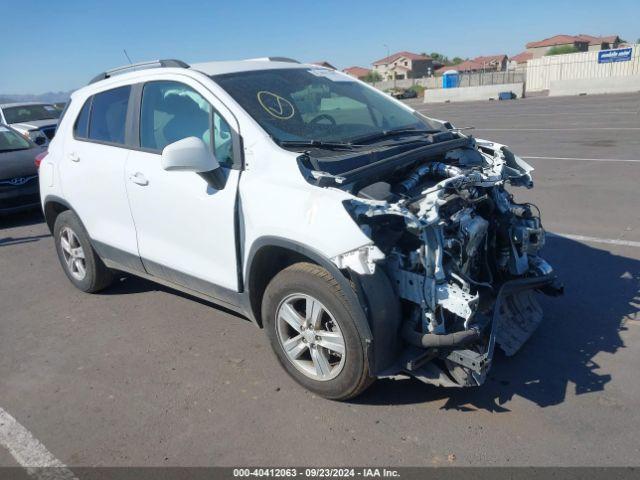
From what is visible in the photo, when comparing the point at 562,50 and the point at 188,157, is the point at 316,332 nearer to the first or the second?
the point at 188,157

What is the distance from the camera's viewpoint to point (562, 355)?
3.75 m

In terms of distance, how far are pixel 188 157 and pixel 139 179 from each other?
3.26 ft

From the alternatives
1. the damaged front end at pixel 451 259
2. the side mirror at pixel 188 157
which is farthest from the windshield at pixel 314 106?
the damaged front end at pixel 451 259

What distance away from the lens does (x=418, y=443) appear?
9.91 feet

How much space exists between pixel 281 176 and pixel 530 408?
201cm

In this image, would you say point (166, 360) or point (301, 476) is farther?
point (166, 360)

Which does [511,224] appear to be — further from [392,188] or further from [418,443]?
[418,443]

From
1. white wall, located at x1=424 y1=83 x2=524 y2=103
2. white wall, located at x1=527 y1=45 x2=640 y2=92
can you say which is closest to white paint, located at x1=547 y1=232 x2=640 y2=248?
white wall, located at x1=424 y1=83 x2=524 y2=103

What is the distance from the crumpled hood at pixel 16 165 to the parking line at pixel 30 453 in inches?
249

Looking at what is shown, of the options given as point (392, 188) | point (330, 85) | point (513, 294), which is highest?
point (330, 85)

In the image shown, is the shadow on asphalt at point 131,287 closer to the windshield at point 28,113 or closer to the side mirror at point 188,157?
the side mirror at point 188,157

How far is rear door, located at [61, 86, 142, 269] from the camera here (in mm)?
4488

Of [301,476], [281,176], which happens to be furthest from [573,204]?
[301,476]

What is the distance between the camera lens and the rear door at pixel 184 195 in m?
3.66
